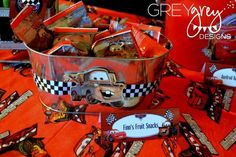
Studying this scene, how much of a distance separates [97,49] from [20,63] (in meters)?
0.35

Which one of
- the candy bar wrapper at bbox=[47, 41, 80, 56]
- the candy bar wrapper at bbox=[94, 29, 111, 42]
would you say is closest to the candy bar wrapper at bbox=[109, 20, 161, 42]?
the candy bar wrapper at bbox=[94, 29, 111, 42]

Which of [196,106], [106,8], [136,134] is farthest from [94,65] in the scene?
[106,8]

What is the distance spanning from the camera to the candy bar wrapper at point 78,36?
2.17 ft

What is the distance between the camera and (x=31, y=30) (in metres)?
0.65

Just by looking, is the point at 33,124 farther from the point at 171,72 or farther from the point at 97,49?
the point at 171,72

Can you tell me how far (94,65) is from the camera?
606 mm

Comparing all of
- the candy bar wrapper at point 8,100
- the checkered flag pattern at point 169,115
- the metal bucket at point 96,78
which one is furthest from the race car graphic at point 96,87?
the candy bar wrapper at point 8,100

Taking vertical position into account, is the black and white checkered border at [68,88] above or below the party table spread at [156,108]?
above

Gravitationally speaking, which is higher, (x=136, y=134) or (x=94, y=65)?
(x=94, y=65)

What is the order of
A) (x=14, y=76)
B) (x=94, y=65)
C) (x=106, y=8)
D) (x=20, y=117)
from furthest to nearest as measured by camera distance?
(x=106, y=8) < (x=14, y=76) < (x=20, y=117) < (x=94, y=65)

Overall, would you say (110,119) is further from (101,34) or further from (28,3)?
(28,3)

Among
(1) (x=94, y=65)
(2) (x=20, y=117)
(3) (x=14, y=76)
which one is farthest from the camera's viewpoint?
(3) (x=14, y=76)

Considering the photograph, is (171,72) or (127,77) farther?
(171,72)

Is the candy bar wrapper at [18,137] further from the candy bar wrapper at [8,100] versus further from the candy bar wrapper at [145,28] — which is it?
the candy bar wrapper at [145,28]
